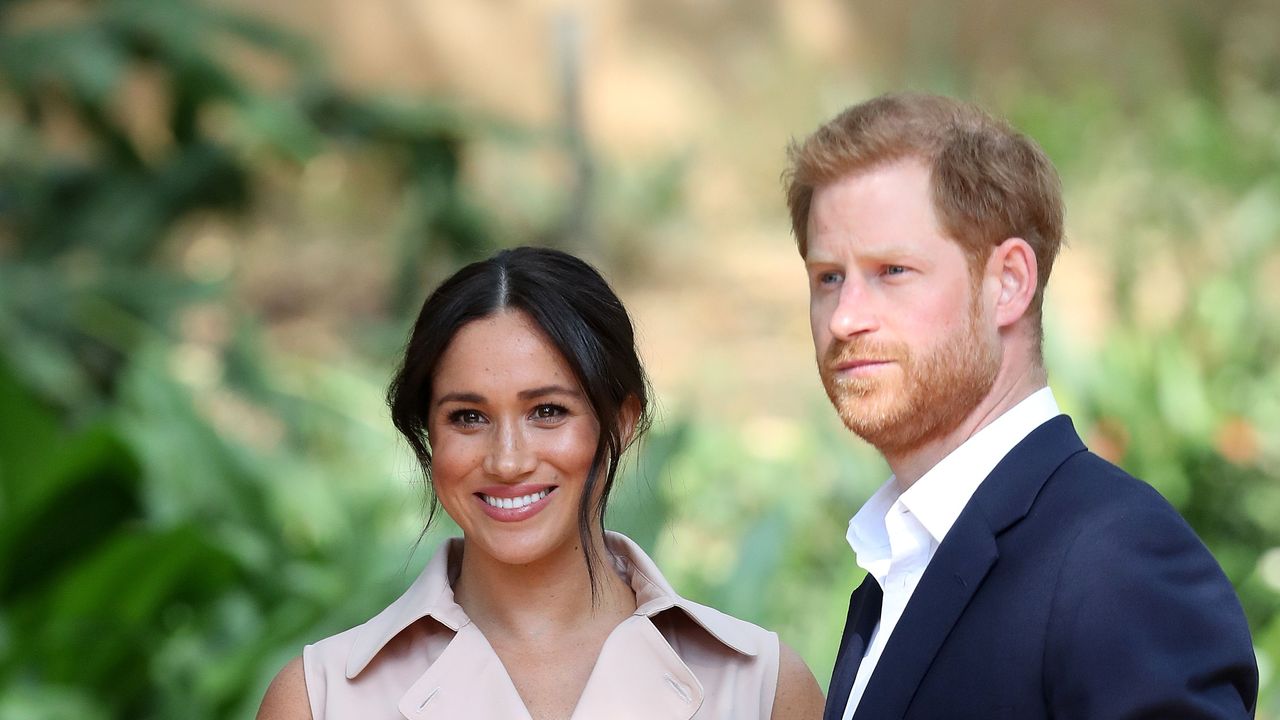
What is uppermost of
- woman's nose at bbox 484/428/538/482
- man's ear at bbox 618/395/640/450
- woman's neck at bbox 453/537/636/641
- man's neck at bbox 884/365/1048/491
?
man's ear at bbox 618/395/640/450

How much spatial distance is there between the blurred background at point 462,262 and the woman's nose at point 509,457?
0.34 m

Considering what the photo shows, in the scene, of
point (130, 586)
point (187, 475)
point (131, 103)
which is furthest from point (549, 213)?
point (130, 586)

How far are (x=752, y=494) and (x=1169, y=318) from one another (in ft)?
4.94

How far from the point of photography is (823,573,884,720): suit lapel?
1.60 m

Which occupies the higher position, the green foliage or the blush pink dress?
the green foliage

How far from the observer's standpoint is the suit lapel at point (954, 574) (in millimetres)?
1486

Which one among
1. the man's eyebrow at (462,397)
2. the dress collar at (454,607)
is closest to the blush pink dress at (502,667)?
the dress collar at (454,607)

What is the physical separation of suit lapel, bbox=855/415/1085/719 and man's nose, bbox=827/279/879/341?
0.20 metres

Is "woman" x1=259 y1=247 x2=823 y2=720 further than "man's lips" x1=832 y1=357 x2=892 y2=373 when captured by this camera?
Yes

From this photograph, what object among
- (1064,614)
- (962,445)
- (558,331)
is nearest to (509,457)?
(558,331)

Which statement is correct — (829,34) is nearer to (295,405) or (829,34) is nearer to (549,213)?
(549,213)

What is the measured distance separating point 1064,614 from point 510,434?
0.60 meters

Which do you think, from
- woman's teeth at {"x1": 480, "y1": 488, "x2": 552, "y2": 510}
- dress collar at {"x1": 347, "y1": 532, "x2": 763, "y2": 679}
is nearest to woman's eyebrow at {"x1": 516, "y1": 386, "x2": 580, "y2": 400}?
woman's teeth at {"x1": 480, "y1": 488, "x2": 552, "y2": 510}

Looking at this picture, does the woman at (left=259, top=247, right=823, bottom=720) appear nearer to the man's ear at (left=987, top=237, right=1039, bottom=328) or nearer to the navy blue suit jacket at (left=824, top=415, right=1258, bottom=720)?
the navy blue suit jacket at (left=824, top=415, right=1258, bottom=720)
